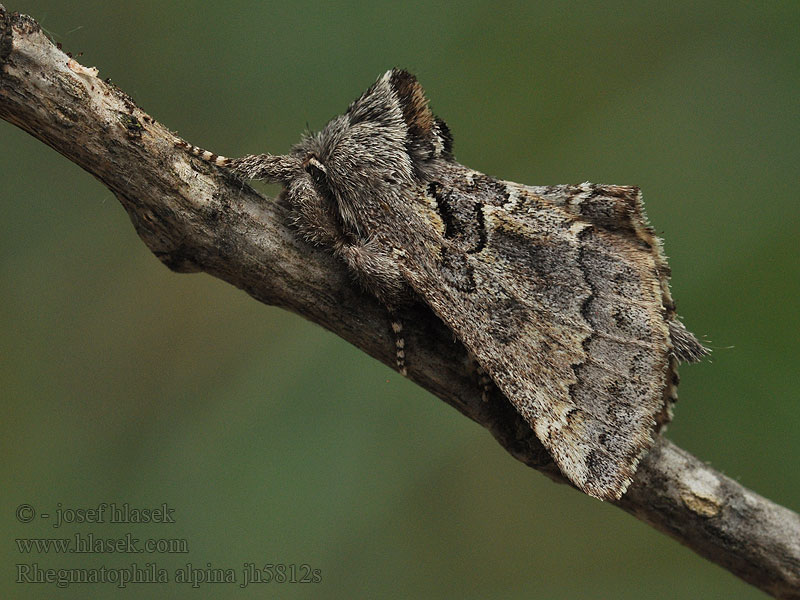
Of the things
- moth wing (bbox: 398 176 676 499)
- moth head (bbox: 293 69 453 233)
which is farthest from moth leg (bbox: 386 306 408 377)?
moth head (bbox: 293 69 453 233)

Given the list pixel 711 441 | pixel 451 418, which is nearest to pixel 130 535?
pixel 451 418

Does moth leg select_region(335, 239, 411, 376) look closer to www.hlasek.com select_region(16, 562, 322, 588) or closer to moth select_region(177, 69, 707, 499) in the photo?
moth select_region(177, 69, 707, 499)

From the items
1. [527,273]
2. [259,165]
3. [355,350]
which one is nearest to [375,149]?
[259,165]

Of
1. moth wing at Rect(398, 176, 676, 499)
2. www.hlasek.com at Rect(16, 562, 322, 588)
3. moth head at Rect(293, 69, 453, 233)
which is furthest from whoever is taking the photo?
www.hlasek.com at Rect(16, 562, 322, 588)

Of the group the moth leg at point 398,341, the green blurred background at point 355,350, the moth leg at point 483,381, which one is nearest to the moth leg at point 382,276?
the moth leg at point 398,341

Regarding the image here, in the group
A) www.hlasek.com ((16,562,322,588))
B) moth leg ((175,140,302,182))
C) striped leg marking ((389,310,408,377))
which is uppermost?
moth leg ((175,140,302,182))

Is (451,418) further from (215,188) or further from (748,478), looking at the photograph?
(215,188)

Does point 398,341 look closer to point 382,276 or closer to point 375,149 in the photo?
point 382,276
